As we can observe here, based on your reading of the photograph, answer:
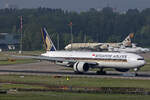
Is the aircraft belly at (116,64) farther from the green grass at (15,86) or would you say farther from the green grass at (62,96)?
the green grass at (62,96)

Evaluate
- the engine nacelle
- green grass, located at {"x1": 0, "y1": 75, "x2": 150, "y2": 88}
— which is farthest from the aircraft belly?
green grass, located at {"x1": 0, "y1": 75, "x2": 150, "y2": 88}

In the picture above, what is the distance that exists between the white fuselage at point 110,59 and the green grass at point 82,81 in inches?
358

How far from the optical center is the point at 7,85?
207 ft

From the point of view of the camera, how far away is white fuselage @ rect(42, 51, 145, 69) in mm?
81188

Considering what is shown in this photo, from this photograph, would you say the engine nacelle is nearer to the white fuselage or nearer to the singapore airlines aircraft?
the singapore airlines aircraft

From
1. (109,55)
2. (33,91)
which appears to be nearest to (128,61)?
(109,55)

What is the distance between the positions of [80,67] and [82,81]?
1327 centimetres

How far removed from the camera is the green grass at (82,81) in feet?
216

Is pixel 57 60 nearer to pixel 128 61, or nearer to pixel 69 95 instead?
pixel 128 61

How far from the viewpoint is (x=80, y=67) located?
83000 millimetres

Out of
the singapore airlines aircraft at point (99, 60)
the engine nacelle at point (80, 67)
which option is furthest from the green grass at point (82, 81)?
the singapore airlines aircraft at point (99, 60)

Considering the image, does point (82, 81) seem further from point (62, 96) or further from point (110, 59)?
point (62, 96)

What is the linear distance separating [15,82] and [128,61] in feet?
70.6

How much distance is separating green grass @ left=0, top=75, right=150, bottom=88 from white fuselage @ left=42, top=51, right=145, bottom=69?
358 inches
